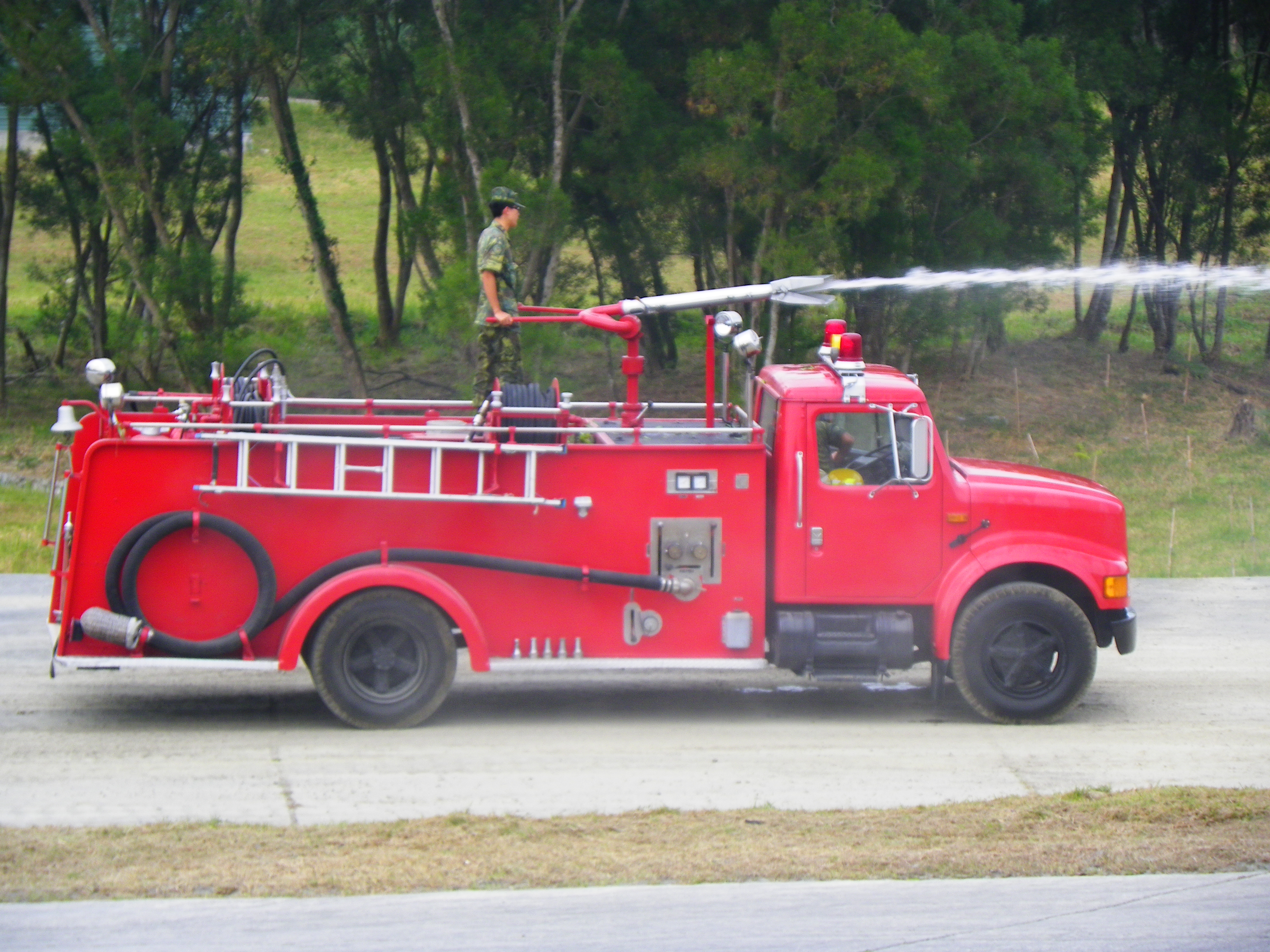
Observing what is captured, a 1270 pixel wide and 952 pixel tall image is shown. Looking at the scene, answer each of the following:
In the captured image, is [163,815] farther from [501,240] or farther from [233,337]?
[233,337]

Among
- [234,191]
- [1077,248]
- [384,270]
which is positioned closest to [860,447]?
[234,191]

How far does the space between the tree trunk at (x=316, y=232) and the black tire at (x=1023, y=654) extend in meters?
16.9

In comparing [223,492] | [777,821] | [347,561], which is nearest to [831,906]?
[777,821]

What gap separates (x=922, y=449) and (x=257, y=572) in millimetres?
4222

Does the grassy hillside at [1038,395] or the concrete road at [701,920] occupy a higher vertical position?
the grassy hillside at [1038,395]

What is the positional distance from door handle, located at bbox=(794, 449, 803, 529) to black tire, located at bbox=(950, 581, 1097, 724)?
47.9 inches

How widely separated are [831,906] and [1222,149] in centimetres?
2697

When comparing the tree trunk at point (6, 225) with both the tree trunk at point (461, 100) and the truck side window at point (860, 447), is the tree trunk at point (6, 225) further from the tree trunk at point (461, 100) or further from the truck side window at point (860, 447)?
the truck side window at point (860, 447)

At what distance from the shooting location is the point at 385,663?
8.72 m

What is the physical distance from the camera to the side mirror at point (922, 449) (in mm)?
8773

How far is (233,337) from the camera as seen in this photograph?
871 inches

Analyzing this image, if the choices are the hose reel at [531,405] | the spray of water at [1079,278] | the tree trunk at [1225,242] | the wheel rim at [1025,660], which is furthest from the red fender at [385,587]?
the tree trunk at [1225,242]

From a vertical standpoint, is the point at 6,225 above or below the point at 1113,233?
below

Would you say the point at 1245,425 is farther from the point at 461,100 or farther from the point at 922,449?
the point at 922,449
